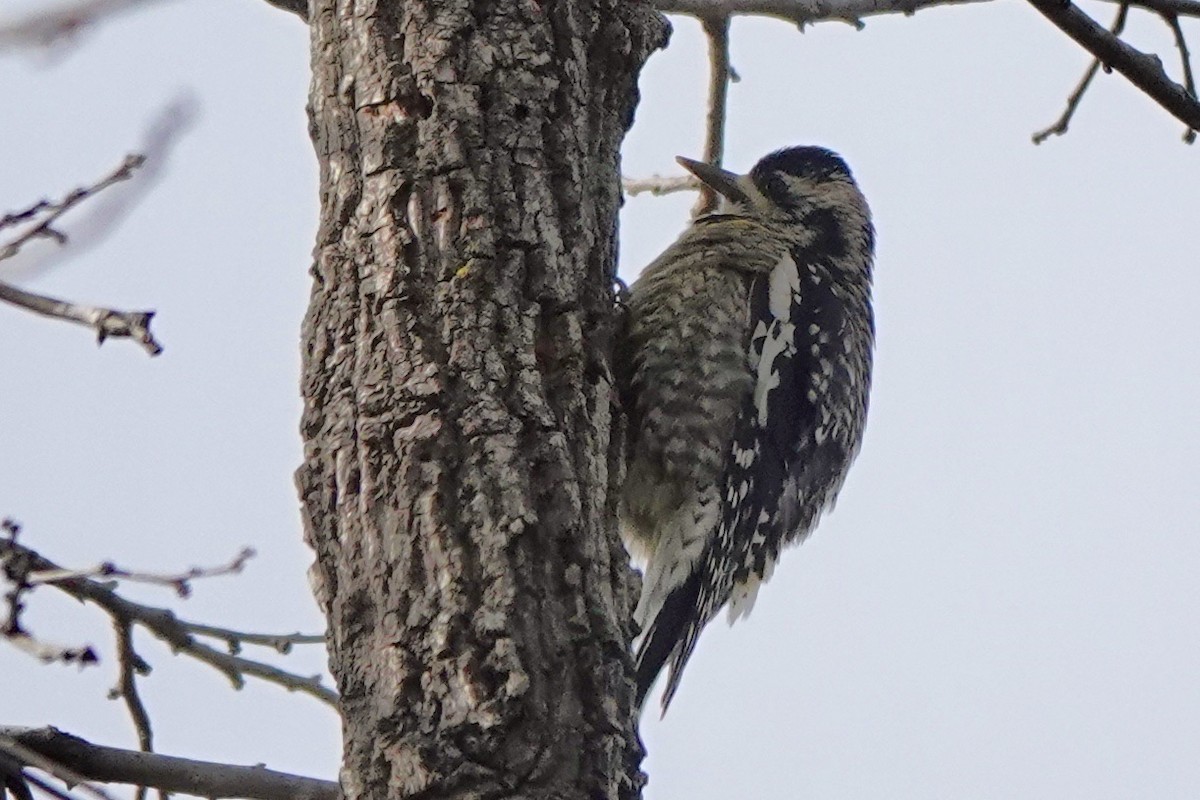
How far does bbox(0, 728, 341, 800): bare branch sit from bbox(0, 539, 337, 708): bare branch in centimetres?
67

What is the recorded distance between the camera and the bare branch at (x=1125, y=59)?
2961 mm

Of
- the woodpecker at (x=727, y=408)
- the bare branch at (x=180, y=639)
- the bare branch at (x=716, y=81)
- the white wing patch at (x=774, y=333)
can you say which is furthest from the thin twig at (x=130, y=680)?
the bare branch at (x=716, y=81)

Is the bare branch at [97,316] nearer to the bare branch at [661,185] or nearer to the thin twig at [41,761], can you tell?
the thin twig at [41,761]

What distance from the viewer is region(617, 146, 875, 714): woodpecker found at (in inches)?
162

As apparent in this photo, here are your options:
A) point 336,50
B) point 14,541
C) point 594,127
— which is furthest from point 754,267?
point 14,541

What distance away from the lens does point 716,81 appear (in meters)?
4.51

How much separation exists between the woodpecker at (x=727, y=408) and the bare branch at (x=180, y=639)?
987 millimetres

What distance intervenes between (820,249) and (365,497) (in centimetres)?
276

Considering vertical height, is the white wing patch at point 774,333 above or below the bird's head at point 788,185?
below

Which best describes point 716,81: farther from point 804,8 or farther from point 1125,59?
point 1125,59

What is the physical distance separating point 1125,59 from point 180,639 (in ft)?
7.07

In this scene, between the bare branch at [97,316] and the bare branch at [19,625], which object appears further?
the bare branch at [19,625]

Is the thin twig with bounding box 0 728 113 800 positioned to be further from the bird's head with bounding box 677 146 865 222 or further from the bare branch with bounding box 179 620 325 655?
the bird's head with bounding box 677 146 865 222

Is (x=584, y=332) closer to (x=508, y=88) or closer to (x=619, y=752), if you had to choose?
(x=508, y=88)
